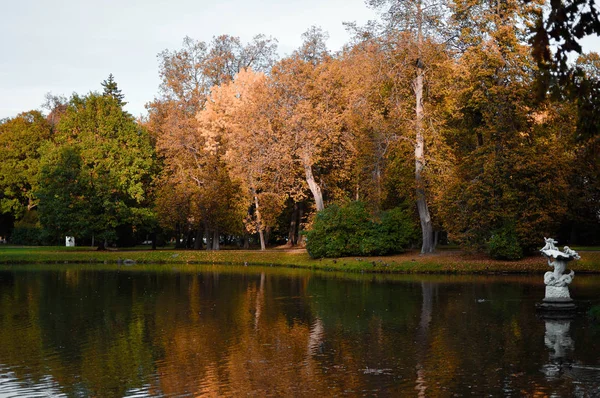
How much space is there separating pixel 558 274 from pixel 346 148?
29.8 meters

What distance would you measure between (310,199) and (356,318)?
38.1m

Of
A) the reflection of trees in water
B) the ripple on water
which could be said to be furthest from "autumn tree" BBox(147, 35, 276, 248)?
the ripple on water

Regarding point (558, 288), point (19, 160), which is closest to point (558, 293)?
point (558, 288)

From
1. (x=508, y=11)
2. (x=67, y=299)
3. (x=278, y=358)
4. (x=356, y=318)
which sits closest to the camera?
(x=278, y=358)

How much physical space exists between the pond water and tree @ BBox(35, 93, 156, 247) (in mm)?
25507

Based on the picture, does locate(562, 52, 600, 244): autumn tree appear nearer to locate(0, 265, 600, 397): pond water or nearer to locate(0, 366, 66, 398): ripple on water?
locate(0, 265, 600, 397): pond water

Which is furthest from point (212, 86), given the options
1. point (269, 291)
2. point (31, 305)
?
point (31, 305)

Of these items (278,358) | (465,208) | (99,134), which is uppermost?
(99,134)

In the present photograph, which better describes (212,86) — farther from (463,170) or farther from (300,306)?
(300,306)

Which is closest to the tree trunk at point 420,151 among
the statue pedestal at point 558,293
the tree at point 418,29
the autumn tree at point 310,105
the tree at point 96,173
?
the tree at point 418,29

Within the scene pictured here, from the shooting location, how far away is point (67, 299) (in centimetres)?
2678

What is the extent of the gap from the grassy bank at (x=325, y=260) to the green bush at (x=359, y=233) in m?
0.87

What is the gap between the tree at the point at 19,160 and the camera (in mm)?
65938

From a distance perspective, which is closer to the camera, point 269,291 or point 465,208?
point 269,291
